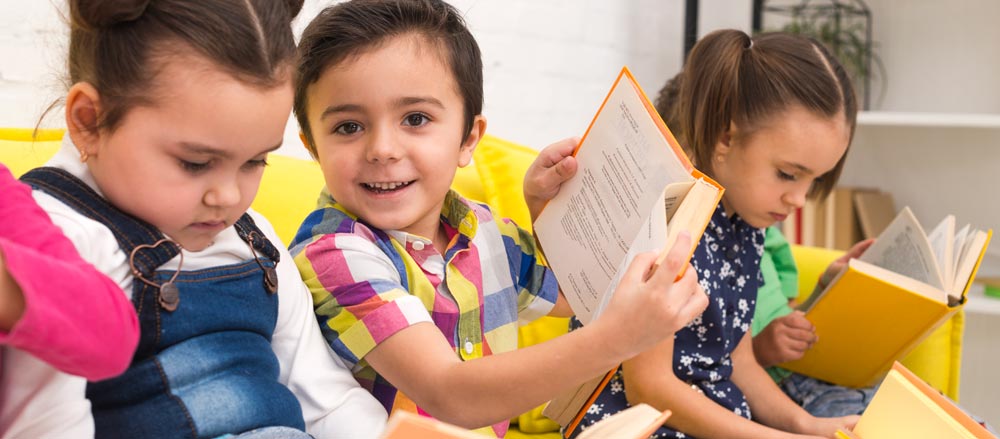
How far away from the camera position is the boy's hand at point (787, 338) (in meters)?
1.63

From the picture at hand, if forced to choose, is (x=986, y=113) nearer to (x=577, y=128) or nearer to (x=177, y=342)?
(x=577, y=128)

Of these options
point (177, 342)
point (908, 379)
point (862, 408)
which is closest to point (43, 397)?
point (177, 342)

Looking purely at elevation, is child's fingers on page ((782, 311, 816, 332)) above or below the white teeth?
below

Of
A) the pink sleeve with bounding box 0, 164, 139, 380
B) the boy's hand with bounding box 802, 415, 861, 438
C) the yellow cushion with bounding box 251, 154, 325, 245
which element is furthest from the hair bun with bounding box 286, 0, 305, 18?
the boy's hand with bounding box 802, 415, 861, 438

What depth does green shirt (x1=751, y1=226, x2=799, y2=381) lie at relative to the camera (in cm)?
180

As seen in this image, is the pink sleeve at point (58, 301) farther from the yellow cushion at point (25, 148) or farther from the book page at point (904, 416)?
the book page at point (904, 416)

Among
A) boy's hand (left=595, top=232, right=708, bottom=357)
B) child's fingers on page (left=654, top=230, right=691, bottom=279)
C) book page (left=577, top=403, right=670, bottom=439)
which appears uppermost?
child's fingers on page (left=654, top=230, right=691, bottom=279)

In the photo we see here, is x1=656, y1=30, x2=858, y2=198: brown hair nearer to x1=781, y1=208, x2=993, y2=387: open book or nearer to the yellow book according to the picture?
x1=781, y1=208, x2=993, y2=387: open book

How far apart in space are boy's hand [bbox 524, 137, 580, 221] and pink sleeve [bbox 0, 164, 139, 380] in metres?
0.60

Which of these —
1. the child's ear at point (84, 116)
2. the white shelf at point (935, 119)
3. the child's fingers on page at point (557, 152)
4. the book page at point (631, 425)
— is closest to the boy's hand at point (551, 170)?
the child's fingers on page at point (557, 152)

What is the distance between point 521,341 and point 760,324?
1.58 feet

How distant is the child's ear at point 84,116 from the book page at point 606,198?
1.59 ft

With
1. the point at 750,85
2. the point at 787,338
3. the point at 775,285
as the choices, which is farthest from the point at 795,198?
the point at 775,285

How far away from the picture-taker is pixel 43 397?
719 millimetres
